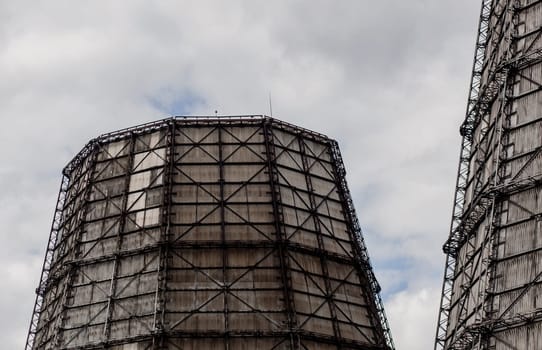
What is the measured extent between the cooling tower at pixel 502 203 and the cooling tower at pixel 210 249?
742 cm

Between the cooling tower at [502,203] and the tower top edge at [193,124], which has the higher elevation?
the tower top edge at [193,124]

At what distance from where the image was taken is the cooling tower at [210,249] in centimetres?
4175

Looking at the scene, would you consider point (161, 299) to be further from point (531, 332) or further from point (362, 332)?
point (531, 332)

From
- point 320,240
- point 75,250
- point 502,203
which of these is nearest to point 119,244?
point 75,250

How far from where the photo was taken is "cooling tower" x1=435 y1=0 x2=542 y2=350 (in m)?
32.4

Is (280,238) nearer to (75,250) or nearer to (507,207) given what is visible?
(75,250)

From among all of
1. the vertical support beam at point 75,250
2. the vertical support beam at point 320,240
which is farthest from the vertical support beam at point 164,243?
the vertical support beam at point 320,240

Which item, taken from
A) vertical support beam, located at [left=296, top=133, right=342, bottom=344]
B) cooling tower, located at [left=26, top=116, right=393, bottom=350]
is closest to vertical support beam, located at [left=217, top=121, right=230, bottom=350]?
cooling tower, located at [left=26, top=116, right=393, bottom=350]

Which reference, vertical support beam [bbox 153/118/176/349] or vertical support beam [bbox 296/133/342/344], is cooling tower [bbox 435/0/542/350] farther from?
vertical support beam [bbox 153/118/176/349]

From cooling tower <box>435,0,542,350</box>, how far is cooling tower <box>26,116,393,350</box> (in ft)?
24.3

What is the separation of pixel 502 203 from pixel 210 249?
15.5 metres

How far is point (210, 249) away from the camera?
143 ft

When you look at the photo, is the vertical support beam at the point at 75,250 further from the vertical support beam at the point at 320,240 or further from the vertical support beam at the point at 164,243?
the vertical support beam at the point at 320,240

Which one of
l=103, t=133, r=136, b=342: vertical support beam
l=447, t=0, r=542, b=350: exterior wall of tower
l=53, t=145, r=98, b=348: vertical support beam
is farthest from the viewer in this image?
l=53, t=145, r=98, b=348: vertical support beam
